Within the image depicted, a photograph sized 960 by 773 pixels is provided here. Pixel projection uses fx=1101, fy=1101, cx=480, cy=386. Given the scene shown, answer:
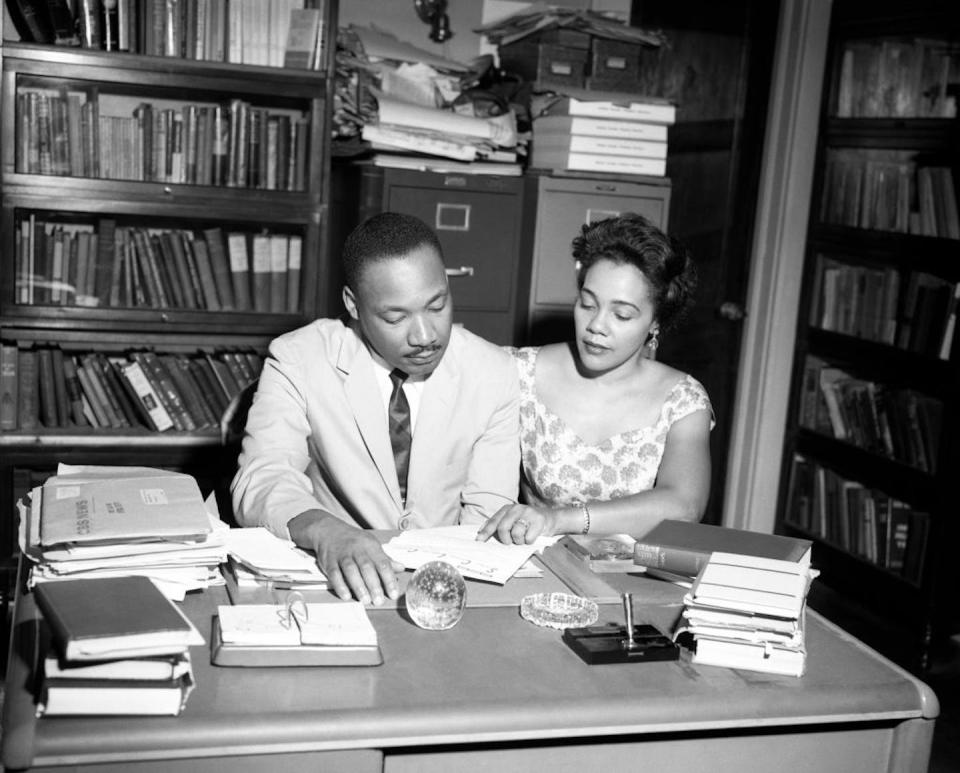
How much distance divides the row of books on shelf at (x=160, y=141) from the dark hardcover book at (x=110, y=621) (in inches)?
80.0

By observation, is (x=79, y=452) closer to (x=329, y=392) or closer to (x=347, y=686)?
(x=329, y=392)

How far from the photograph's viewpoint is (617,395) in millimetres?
2461

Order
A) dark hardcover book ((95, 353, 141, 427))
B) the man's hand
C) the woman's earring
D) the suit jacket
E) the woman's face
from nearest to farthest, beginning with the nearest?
the man's hand
the suit jacket
the woman's face
the woman's earring
dark hardcover book ((95, 353, 141, 427))

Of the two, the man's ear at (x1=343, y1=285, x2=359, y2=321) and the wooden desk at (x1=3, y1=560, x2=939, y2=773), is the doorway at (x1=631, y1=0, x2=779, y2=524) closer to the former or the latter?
the man's ear at (x1=343, y1=285, x2=359, y2=321)

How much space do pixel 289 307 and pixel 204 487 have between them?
60 centimetres

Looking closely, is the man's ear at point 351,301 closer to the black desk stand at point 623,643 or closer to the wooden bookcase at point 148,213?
the black desk stand at point 623,643

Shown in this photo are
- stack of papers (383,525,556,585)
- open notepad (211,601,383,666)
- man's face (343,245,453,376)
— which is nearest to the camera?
open notepad (211,601,383,666)

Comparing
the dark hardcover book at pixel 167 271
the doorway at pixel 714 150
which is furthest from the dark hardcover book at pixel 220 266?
the doorway at pixel 714 150

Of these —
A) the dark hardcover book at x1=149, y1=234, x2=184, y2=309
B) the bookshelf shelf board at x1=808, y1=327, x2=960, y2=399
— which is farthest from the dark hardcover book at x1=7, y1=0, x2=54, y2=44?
the bookshelf shelf board at x1=808, y1=327, x2=960, y2=399

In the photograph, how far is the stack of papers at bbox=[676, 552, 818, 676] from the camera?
1469 mm

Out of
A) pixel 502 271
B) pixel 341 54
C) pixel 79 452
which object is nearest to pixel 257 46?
pixel 341 54

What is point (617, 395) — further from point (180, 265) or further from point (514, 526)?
point (180, 265)

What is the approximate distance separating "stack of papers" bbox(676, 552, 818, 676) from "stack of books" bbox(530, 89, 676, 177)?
2019mm

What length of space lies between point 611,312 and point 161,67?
5.18ft
